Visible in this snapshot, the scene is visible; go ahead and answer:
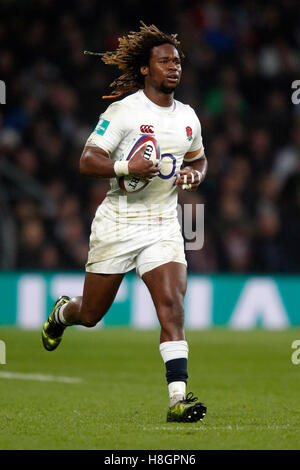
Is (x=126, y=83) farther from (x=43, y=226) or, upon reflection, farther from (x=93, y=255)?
(x=43, y=226)

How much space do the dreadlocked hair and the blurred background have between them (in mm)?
7397

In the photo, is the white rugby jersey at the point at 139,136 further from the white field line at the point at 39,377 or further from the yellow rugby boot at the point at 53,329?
the white field line at the point at 39,377

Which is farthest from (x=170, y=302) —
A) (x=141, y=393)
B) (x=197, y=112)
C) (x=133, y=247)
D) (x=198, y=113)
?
(x=198, y=113)

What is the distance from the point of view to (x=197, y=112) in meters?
16.2

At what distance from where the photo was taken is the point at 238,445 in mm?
5035

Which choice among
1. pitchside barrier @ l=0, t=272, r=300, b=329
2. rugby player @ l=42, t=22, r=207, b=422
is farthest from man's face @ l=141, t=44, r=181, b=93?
pitchside barrier @ l=0, t=272, r=300, b=329

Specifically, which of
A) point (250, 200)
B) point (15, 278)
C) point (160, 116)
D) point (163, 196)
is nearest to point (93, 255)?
point (163, 196)

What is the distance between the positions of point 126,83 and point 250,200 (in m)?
8.16

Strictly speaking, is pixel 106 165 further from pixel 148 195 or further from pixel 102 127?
pixel 148 195

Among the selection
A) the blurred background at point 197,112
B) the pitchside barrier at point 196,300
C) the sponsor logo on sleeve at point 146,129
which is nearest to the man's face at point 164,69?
the sponsor logo on sleeve at point 146,129

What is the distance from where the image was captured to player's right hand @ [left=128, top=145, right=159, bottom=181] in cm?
616

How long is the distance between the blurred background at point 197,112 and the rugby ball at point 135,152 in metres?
7.74

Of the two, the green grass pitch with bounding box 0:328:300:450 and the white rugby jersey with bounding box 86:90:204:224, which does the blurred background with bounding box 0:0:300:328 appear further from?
the white rugby jersey with bounding box 86:90:204:224

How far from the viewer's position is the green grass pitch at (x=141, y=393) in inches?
208
